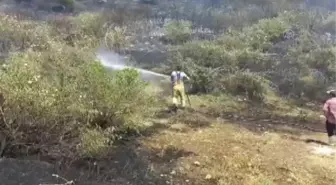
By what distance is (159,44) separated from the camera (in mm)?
15500

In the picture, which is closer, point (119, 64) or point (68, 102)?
point (68, 102)

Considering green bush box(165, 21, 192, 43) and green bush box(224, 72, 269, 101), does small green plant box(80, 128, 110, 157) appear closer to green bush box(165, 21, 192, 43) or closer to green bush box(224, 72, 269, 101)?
green bush box(224, 72, 269, 101)

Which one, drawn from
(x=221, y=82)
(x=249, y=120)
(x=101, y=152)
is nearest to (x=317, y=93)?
(x=221, y=82)

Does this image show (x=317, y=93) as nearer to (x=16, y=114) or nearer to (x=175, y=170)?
(x=175, y=170)

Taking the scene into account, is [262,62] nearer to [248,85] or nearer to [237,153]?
[248,85]

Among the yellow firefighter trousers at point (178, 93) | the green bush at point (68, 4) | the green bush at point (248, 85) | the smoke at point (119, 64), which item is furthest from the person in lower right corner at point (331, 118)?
the green bush at point (68, 4)

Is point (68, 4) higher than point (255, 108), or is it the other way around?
point (68, 4)

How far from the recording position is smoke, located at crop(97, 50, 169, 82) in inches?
473

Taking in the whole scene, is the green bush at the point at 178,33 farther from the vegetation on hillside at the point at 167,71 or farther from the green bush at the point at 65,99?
the green bush at the point at 65,99

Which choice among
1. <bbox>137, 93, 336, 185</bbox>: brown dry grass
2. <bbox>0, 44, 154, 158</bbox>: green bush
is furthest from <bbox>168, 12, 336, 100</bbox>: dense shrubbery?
<bbox>0, 44, 154, 158</bbox>: green bush

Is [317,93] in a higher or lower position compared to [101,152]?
lower

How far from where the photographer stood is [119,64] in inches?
512

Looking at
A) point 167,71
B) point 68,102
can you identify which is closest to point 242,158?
point 68,102

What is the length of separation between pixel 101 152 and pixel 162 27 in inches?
449
